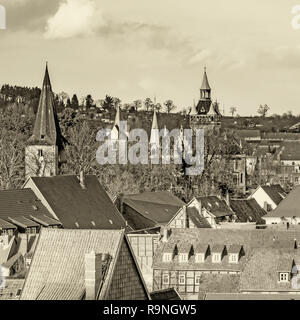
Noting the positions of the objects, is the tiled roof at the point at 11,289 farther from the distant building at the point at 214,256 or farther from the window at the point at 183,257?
the window at the point at 183,257

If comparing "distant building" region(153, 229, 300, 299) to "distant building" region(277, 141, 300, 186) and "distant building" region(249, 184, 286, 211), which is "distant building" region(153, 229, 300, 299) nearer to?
"distant building" region(249, 184, 286, 211)

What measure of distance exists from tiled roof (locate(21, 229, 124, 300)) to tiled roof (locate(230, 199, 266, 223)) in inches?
1739

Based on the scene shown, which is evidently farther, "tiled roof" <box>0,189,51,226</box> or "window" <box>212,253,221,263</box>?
"tiled roof" <box>0,189,51,226</box>

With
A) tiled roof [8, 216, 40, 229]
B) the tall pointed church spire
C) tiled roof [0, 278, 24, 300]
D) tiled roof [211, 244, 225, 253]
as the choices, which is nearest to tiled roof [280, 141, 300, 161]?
the tall pointed church spire

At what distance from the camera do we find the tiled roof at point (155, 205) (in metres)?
66.4

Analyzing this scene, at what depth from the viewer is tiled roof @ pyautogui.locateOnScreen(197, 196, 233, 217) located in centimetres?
6819

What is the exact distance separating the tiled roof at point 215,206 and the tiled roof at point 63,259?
133ft

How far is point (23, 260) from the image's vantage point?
46031 millimetres

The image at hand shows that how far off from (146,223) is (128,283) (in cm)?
3834

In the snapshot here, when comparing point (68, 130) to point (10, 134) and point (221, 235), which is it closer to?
point (10, 134)

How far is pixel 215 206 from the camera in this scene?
7000cm

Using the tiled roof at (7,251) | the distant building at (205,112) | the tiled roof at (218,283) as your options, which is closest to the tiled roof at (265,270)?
the tiled roof at (218,283)

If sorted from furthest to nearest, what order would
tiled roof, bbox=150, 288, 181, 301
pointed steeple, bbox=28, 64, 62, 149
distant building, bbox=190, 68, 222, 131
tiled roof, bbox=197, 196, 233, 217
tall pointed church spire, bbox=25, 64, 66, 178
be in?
distant building, bbox=190, 68, 222, 131, pointed steeple, bbox=28, 64, 62, 149, tall pointed church spire, bbox=25, 64, 66, 178, tiled roof, bbox=197, 196, 233, 217, tiled roof, bbox=150, 288, 181, 301
